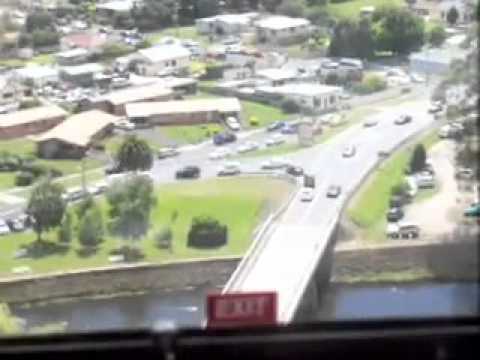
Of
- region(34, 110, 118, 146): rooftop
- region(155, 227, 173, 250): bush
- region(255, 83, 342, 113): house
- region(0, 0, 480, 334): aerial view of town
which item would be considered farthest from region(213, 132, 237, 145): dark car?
region(155, 227, 173, 250): bush

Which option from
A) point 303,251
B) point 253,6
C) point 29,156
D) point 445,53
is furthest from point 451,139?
point 29,156

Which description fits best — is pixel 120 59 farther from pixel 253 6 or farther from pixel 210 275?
pixel 210 275

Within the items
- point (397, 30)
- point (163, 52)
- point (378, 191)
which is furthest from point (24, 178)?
point (397, 30)

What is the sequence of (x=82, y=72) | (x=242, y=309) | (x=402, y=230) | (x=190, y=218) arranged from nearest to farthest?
1. (x=242, y=309)
2. (x=402, y=230)
3. (x=190, y=218)
4. (x=82, y=72)

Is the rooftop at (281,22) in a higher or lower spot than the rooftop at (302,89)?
higher

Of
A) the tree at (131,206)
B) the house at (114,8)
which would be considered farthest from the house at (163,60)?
the tree at (131,206)

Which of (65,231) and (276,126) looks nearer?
(65,231)

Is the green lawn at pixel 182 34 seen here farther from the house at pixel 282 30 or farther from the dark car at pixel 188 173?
the dark car at pixel 188 173

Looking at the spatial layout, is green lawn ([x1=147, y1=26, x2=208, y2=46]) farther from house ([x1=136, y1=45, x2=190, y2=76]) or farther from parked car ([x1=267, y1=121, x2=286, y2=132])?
parked car ([x1=267, y1=121, x2=286, y2=132])

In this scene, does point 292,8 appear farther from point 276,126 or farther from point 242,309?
point 242,309
